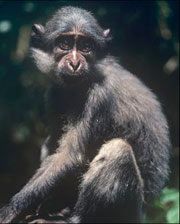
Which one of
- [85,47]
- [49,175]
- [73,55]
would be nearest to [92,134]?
[49,175]

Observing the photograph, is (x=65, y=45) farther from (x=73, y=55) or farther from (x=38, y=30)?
(x=38, y=30)

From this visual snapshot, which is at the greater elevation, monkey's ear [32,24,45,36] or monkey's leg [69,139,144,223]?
monkey's ear [32,24,45,36]

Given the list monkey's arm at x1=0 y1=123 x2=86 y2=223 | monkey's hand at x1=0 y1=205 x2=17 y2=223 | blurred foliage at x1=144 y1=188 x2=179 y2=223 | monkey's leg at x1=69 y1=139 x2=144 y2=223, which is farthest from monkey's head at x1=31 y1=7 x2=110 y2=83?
blurred foliage at x1=144 y1=188 x2=179 y2=223

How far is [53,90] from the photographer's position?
782 centimetres

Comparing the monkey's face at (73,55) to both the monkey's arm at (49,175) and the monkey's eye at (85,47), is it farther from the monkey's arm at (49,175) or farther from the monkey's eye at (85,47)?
the monkey's arm at (49,175)

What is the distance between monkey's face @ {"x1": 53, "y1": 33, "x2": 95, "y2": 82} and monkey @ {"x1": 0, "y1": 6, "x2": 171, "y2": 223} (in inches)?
0.5

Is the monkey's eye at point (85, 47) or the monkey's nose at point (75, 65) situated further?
the monkey's eye at point (85, 47)

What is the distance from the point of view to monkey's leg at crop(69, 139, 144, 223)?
6594 mm

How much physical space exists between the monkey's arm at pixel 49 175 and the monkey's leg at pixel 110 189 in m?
0.34

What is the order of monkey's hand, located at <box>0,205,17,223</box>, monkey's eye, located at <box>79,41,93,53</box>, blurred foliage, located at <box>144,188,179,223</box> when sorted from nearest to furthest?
monkey's hand, located at <box>0,205,17,223</box> < monkey's eye, located at <box>79,41,93,53</box> < blurred foliage, located at <box>144,188,179,223</box>

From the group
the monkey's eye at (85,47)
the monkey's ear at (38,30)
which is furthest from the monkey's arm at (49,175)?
the monkey's ear at (38,30)

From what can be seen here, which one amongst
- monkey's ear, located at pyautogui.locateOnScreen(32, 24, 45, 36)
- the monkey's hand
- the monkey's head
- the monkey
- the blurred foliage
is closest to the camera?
the monkey's hand

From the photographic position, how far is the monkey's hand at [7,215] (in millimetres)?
6559

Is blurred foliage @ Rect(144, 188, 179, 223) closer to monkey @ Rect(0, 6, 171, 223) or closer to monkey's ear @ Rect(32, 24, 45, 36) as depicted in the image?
monkey @ Rect(0, 6, 171, 223)
